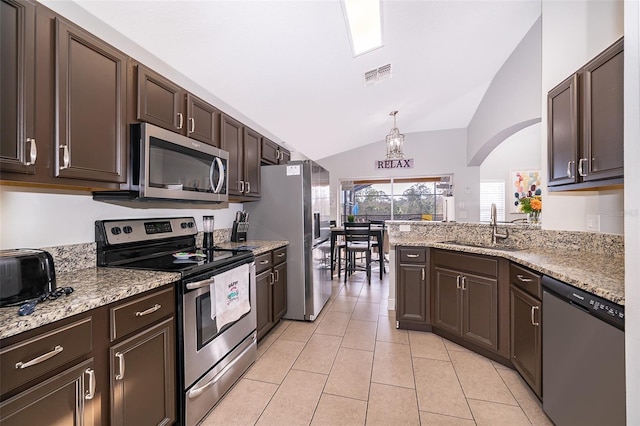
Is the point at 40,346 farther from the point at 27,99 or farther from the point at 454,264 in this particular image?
the point at 454,264

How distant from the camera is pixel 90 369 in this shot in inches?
43.1

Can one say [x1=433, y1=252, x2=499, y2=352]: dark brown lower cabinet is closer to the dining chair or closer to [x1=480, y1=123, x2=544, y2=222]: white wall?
the dining chair

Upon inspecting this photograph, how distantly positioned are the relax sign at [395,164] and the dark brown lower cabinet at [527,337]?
488 centimetres

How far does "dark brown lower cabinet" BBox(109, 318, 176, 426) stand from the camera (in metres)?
1.20

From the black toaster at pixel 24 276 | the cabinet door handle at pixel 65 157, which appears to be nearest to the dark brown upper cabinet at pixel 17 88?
the cabinet door handle at pixel 65 157

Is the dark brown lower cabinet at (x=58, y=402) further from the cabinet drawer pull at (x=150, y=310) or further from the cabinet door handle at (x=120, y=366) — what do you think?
the cabinet drawer pull at (x=150, y=310)

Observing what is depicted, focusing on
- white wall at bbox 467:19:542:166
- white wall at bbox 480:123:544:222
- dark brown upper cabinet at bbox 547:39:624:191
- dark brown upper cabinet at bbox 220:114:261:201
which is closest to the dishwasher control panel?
dark brown upper cabinet at bbox 547:39:624:191

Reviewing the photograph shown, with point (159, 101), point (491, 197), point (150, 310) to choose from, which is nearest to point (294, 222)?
point (159, 101)

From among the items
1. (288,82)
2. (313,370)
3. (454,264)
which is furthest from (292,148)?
(313,370)

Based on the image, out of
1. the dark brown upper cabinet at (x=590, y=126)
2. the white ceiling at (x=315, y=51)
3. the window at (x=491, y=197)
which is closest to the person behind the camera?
the dark brown upper cabinet at (x=590, y=126)

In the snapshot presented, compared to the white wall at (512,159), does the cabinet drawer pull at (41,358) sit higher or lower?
lower

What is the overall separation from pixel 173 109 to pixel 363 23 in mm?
1747

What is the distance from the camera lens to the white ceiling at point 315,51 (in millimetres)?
1856

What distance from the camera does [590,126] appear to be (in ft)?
5.56
